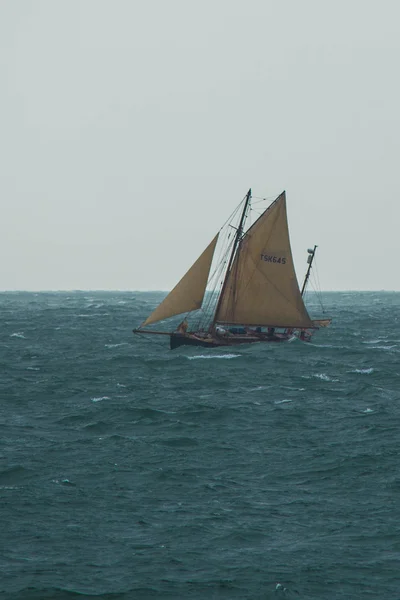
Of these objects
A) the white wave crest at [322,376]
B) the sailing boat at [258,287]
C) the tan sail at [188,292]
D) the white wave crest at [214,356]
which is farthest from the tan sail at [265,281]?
the white wave crest at [322,376]

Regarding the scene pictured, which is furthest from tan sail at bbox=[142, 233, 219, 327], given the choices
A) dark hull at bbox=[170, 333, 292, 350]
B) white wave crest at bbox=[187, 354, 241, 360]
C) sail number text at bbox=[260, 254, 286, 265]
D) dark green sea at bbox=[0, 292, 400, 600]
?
dark green sea at bbox=[0, 292, 400, 600]

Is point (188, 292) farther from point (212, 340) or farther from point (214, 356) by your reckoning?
point (212, 340)

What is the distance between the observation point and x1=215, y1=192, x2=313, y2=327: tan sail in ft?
197

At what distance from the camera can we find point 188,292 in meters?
55.8

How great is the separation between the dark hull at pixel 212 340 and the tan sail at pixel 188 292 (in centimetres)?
376

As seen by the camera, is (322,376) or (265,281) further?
(265,281)

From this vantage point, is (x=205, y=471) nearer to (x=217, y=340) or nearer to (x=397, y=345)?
(x=217, y=340)

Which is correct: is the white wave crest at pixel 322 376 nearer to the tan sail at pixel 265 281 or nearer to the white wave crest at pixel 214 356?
the white wave crest at pixel 214 356

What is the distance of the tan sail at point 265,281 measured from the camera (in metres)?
60.2

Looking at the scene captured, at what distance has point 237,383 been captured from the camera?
43531 millimetres

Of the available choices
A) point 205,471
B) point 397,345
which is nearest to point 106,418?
point 205,471

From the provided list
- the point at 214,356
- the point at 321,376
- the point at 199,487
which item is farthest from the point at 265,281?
the point at 199,487

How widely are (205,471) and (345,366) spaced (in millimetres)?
27306

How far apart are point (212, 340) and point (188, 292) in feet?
20.7
